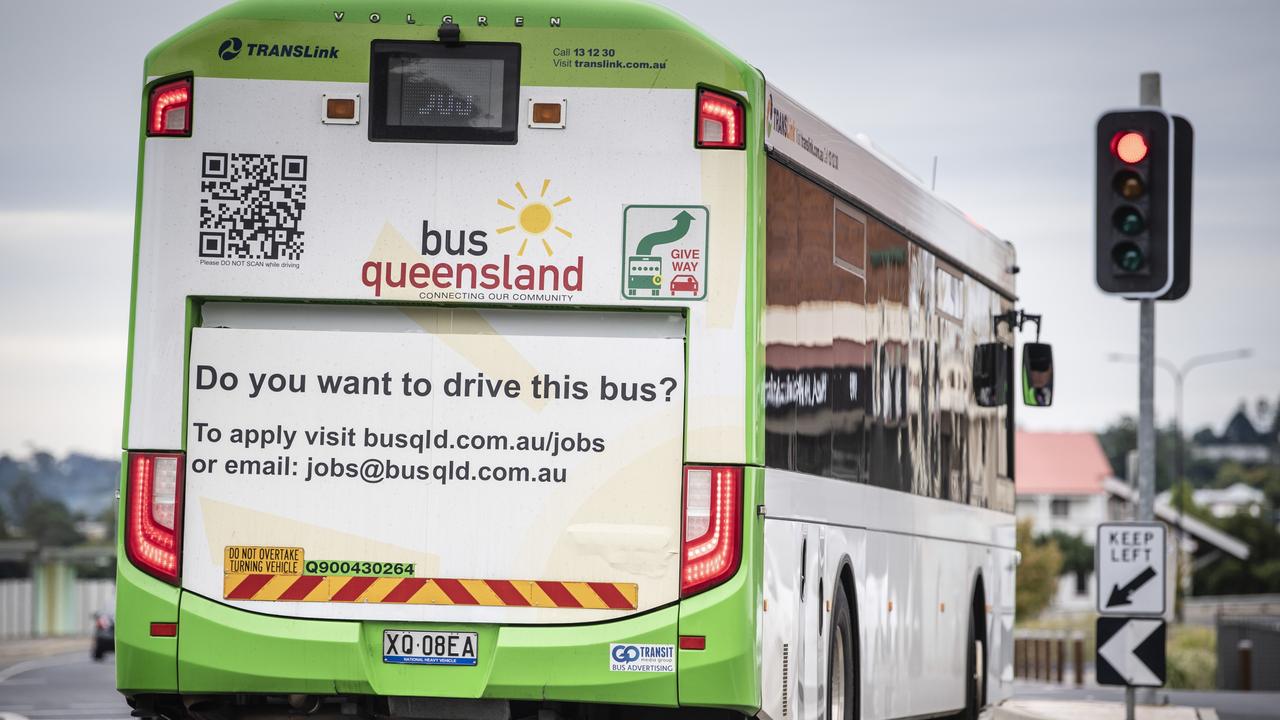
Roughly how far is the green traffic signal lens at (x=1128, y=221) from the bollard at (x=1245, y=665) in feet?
92.3

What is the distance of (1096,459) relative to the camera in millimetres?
136625

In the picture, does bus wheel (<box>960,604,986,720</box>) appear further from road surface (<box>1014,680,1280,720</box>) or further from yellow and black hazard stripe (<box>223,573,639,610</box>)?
road surface (<box>1014,680,1280,720</box>)

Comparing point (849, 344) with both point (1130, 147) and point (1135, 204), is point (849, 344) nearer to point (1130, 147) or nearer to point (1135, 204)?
point (1135, 204)

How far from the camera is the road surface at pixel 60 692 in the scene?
22047 mm

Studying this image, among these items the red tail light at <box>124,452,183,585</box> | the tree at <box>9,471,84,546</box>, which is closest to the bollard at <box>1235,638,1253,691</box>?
the red tail light at <box>124,452,183,585</box>

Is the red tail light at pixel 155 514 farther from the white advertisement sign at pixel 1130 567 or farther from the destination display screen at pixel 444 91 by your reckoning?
the white advertisement sign at pixel 1130 567

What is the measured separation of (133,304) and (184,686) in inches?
65.7

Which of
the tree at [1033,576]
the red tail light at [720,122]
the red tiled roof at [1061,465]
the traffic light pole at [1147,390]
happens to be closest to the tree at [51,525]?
the tree at [1033,576]

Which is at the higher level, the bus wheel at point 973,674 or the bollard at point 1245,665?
the bus wheel at point 973,674

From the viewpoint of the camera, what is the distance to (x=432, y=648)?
9.21m

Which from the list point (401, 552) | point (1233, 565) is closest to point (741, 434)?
point (401, 552)

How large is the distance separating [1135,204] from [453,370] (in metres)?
6.63

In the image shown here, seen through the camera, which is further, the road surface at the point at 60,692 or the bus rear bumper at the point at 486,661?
the road surface at the point at 60,692

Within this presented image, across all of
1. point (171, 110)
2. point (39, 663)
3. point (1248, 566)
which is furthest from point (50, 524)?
point (171, 110)
